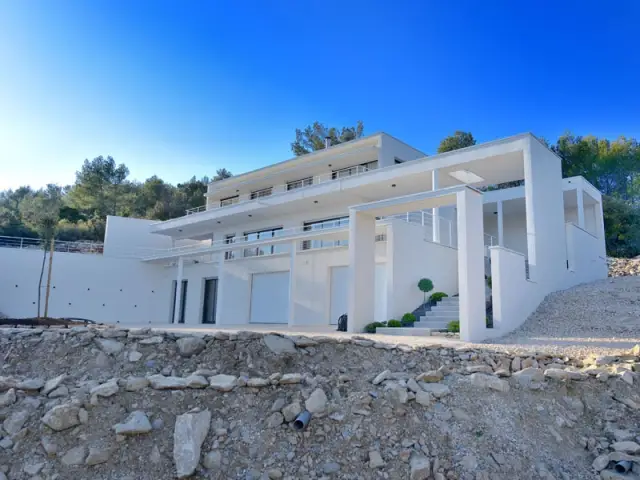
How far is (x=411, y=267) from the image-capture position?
52.4 ft

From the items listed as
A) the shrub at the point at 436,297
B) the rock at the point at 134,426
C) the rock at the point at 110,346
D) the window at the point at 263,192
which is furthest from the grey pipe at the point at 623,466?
the window at the point at 263,192

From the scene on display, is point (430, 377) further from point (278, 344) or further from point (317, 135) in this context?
point (317, 135)

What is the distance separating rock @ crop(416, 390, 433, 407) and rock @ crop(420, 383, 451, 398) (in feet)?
0.37

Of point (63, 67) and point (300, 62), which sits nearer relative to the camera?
point (63, 67)

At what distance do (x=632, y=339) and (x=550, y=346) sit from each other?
7.91 feet

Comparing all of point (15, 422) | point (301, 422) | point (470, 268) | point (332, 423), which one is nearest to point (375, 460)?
point (332, 423)

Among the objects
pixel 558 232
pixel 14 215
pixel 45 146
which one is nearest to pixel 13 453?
pixel 45 146

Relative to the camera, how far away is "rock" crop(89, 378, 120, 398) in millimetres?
5355

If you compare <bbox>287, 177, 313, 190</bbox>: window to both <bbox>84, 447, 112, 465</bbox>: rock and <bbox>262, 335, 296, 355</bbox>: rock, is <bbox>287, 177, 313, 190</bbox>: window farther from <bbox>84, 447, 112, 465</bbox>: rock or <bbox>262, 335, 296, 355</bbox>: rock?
<bbox>84, 447, 112, 465</bbox>: rock

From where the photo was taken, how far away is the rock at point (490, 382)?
6.01 meters

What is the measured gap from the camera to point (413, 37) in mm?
13758

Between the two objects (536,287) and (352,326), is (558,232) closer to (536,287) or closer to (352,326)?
(536,287)

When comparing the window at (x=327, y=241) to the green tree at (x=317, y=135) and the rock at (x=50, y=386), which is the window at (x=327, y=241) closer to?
the rock at (x=50, y=386)

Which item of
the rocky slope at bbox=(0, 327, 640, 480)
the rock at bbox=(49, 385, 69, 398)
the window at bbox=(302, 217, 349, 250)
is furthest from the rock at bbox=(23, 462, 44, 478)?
the window at bbox=(302, 217, 349, 250)
